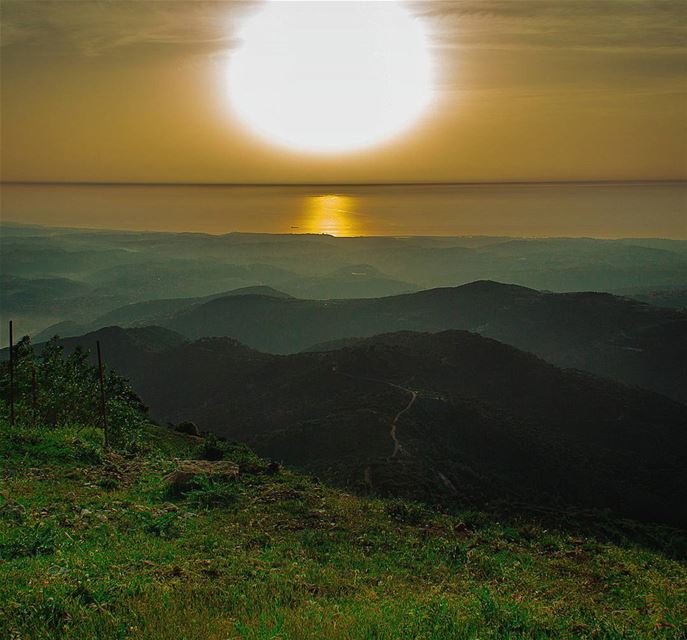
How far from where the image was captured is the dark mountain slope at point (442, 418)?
171 feet

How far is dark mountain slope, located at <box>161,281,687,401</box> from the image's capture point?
385 feet

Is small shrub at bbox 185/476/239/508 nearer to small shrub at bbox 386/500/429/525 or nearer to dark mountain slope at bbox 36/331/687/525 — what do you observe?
small shrub at bbox 386/500/429/525

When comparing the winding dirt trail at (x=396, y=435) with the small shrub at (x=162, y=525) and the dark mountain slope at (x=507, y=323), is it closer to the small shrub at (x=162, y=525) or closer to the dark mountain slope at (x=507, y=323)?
the small shrub at (x=162, y=525)

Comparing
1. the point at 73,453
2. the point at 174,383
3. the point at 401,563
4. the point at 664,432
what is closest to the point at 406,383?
the point at 664,432

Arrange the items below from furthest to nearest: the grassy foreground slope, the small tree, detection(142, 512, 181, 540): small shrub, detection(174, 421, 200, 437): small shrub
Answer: detection(174, 421, 200, 437): small shrub → the small tree → detection(142, 512, 181, 540): small shrub → the grassy foreground slope

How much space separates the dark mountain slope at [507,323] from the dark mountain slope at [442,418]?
114 feet

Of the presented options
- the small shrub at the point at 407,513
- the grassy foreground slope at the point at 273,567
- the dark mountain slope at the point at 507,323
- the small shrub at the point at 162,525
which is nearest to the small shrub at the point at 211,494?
the grassy foreground slope at the point at 273,567

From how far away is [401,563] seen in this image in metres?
12.6

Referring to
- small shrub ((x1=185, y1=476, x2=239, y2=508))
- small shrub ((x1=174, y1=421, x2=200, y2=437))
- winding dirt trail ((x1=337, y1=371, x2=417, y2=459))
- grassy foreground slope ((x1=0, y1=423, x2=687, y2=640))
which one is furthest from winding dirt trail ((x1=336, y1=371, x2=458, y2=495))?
grassy foreground slope ((x1=0, y1=423, x2=687, y2=640))

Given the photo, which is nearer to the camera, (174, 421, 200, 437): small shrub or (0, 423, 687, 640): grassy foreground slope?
(0, 423, 687, 640): grassy foreground slope

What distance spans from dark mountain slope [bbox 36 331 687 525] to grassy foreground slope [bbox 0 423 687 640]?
2429 centimetres

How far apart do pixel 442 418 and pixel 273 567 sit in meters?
57.5

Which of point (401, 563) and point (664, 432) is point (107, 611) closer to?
point (401, 563)

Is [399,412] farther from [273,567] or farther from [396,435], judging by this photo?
[273,567]
